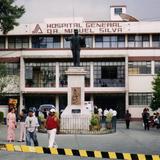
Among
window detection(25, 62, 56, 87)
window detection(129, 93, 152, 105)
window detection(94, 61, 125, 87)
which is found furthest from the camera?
window detection(25, 62, 56, 87)

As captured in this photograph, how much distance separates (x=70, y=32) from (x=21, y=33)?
5.61 m

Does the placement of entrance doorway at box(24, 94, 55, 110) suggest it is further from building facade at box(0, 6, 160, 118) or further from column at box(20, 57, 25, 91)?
column at box(20, 57, 25, 91)

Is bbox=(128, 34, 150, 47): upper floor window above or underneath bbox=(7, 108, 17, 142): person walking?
above

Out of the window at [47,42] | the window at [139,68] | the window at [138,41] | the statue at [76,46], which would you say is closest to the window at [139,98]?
the window at [139,68]

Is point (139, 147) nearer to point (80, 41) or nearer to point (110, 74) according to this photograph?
point (80, 41)

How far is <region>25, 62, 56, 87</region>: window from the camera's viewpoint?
6512 cm

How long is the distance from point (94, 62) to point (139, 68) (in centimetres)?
498

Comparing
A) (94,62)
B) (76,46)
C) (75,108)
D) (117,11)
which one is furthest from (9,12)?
(117,11)

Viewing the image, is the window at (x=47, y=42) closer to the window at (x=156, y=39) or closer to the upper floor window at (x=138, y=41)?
the upper floor window at (x=138, y=41)

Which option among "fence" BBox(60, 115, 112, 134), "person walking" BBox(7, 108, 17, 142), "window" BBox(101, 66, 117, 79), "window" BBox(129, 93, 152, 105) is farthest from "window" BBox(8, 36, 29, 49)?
"person walking" BBox(7, 108, 17, 142)

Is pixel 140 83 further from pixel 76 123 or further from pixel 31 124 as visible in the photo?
pixel 31 124

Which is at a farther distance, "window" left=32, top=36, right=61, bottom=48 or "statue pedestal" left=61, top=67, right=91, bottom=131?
"window" left=32, top=36, right=61, bottom=48

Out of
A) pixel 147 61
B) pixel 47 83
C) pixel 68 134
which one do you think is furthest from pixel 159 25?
pixel 68 134

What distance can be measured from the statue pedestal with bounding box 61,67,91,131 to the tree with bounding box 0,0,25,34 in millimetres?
23914
